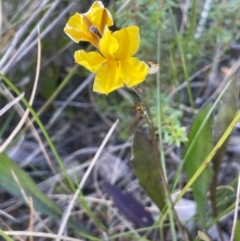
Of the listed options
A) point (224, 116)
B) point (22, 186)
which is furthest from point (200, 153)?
point (22, 186)

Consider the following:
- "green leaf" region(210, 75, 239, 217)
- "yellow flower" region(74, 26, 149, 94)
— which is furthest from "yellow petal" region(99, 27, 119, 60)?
"green leaf" region(210, 75, 239, 217)

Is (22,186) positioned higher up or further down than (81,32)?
further down

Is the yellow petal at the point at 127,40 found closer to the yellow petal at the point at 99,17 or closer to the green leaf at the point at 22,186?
the yellow petal at the point at 99,17

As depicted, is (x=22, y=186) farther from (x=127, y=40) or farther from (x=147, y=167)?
(x=127, y=40)

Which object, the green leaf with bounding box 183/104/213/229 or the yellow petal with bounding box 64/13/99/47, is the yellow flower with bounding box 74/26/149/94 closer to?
the yellow petal with bounding box 64/13/99/47

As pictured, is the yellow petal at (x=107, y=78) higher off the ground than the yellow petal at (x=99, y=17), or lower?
lower

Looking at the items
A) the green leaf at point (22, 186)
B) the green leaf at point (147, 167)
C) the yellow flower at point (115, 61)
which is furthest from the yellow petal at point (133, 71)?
the green leaf at point (22, 186)

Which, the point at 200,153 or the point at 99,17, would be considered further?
the point at 200,153
